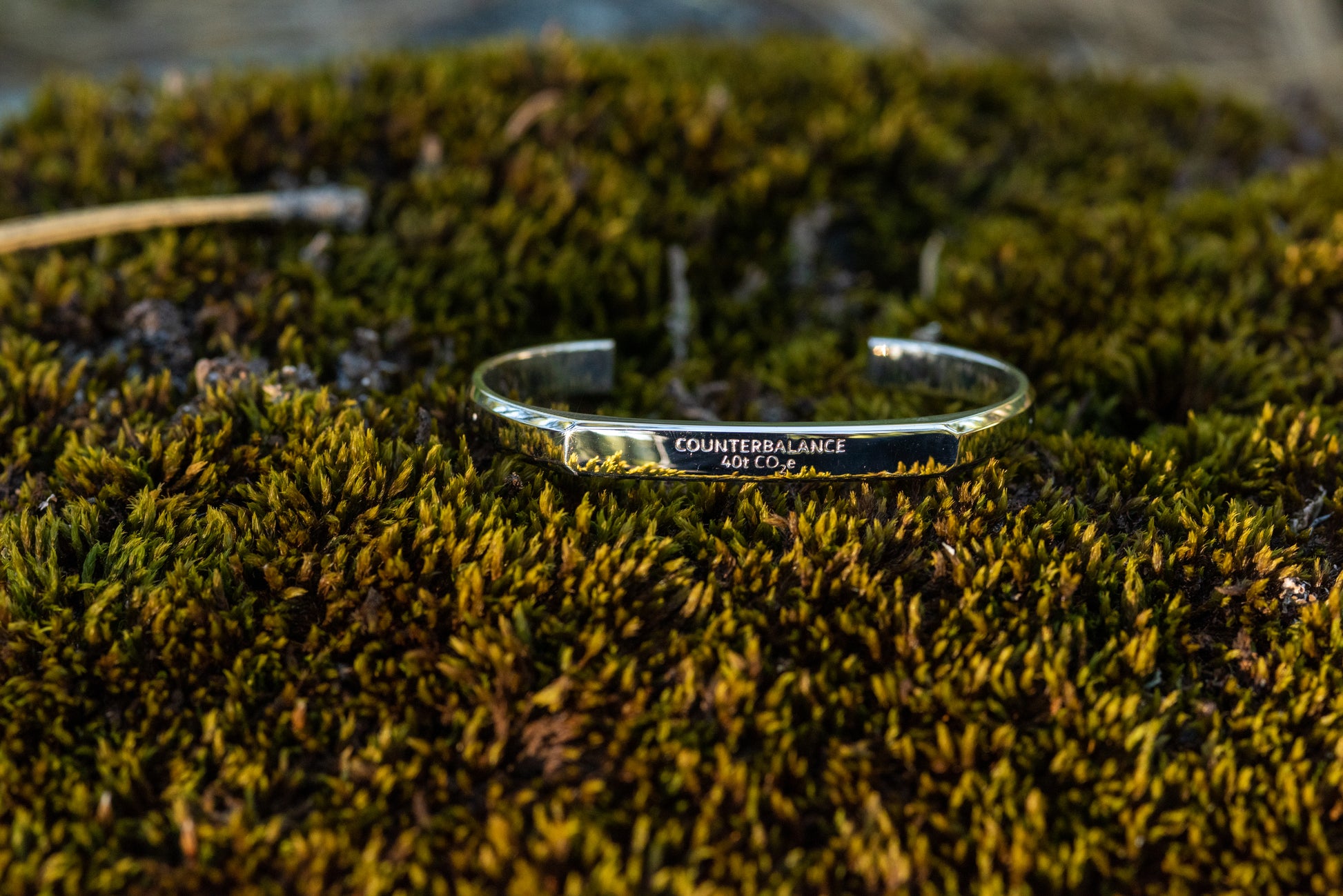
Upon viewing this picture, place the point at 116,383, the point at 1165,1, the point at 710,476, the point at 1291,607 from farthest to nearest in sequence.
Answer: the point at 1165,1 < the point at 116,383 < the point at 710,476 < the point at 1291,607

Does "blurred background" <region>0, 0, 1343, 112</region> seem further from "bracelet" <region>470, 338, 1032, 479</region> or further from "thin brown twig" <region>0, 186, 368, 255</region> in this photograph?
"bracelet" <region>470, 338, 1032, 479</region>

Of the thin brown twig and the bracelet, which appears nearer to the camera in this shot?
the bracelet

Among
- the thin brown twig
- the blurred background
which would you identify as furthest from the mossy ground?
the blurred background

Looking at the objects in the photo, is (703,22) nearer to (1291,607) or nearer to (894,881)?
(1291,607)

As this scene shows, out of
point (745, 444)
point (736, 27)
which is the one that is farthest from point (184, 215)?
point (736, 27)

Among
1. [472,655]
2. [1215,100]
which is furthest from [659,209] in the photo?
[1215,100]


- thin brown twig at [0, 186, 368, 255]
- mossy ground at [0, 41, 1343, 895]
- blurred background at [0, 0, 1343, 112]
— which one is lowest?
mossy ground at [0, 41, 1343, 895]
